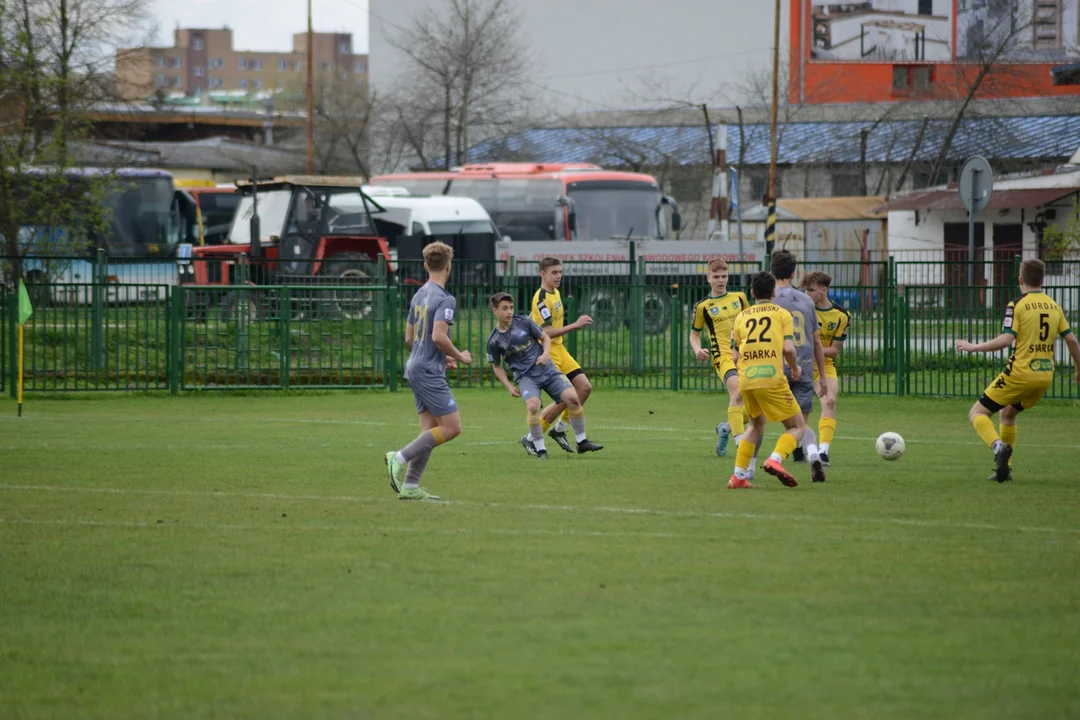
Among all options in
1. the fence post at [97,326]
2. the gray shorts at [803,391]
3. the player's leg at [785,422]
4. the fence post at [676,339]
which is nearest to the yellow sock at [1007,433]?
the gray shorts at [803,391]

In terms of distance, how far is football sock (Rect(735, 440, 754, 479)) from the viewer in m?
10.9

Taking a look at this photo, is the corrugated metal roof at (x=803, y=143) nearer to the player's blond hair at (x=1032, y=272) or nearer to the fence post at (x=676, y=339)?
the fence post at (x=676, y=339)

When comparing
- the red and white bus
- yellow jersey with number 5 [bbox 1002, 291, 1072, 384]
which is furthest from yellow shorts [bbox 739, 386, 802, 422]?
the red and white bus

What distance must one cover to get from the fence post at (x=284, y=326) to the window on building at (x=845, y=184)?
1417 inches

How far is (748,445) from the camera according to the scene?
11.0m

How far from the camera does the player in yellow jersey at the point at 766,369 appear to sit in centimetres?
1075

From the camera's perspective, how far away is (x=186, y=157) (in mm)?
72125

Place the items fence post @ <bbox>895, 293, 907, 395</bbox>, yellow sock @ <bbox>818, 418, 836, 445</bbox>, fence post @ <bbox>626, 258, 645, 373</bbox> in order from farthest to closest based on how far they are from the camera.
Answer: fence post @ <bbox>626, 258, 645, 373</bbox> → fence post @ <bbox>895, 293, 907, 395</bbox> → yellow sock @ <bbox>818, 418, 836, 445</bbox>

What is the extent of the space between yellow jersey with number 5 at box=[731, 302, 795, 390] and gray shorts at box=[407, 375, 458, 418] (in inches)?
88.4

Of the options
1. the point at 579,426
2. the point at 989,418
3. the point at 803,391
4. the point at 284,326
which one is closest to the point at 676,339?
the point at 284,326

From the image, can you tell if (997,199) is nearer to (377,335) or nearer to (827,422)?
(377,335)

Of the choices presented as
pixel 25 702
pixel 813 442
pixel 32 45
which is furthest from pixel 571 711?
pixel 32 45

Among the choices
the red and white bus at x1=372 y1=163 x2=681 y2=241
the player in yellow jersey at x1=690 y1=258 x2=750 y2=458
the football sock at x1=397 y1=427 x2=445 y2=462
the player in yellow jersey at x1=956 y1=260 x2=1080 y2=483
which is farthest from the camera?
the red and white bus at x1=372 y1=163 x2=681 y2=241

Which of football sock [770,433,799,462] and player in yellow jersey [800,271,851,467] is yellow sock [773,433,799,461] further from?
player in yellow jersey [800,271,851,467]
